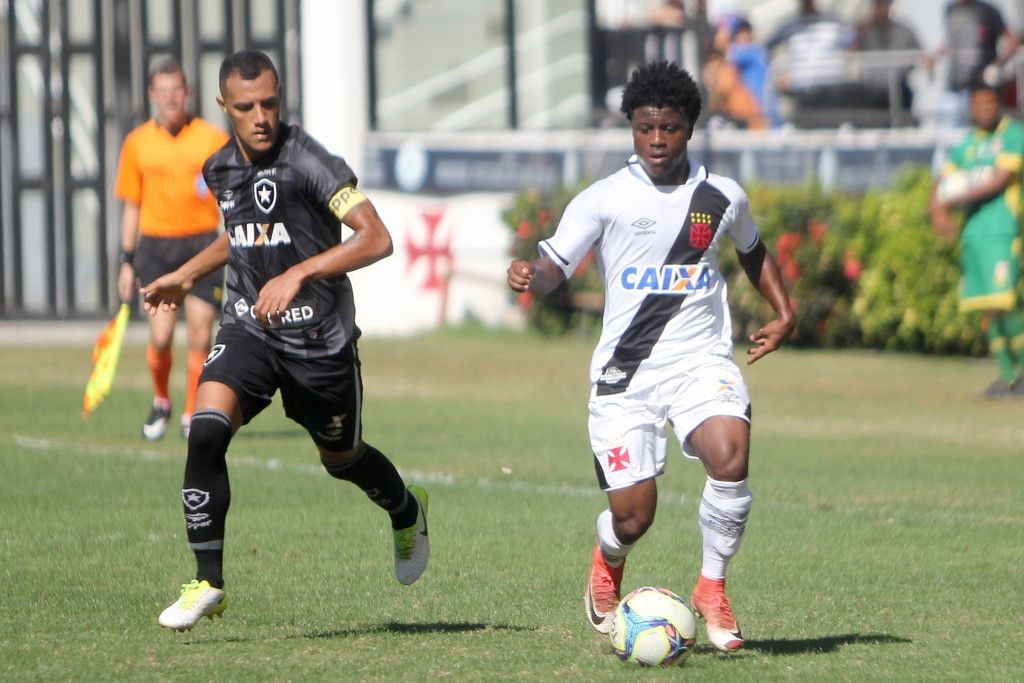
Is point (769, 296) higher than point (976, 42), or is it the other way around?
point (976, 42)

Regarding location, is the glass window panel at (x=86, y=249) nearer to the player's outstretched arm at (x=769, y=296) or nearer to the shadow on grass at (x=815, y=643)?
the player's outstretched arm at (x=769, y=296)

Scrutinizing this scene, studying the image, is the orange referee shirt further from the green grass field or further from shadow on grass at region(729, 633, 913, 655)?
shadow on grass at region(729, 633, 913, 655)

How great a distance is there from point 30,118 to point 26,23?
3.68ft

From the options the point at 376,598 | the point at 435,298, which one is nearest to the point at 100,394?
the point at 376,598

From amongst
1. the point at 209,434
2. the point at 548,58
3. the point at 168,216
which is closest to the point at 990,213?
the point at 168,216

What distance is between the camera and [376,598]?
7.43 metres

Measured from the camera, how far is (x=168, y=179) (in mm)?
12703

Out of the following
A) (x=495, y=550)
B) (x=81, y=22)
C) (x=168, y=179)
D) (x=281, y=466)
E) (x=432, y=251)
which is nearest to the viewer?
(x=495, y=550)

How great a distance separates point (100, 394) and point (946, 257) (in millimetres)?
9485

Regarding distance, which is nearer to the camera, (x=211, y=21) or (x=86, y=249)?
(x=211, y=21)

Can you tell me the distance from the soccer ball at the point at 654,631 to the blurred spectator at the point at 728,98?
15459mm

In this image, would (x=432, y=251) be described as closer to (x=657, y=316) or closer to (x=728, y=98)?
(x=728, y=98)

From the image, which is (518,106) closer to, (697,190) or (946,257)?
(946,257)

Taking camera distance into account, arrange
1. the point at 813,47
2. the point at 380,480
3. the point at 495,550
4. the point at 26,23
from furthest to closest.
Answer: the point at 26,23 → the point at 813,47 → the point at 495,550 → the point at 380,480
